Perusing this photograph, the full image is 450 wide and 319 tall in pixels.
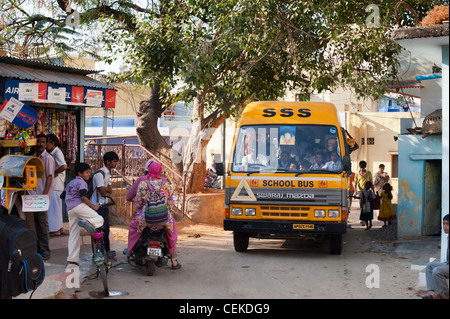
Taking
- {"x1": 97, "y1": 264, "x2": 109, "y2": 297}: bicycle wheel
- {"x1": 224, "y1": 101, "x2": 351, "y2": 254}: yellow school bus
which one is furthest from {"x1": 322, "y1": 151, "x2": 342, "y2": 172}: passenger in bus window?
{"x1": 97, "y1": 264, "x2": 109, "y2": 297}: bicycle wheel

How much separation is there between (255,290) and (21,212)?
3.52m

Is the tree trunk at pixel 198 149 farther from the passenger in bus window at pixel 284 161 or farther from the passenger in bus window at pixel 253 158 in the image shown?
the passenger in bus window at pixel 284 161

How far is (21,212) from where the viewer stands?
7551 millimetres

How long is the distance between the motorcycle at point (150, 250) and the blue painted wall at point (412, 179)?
586 cm

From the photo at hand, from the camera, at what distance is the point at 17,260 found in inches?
185

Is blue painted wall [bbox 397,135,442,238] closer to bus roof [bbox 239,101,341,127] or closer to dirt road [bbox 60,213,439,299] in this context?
dirt road [bbox 60,213,439,299]

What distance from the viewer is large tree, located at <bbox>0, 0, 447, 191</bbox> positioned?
11648 mm

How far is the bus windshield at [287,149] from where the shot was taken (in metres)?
9.20

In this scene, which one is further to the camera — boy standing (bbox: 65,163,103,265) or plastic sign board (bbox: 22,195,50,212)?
plastic sign board (bbox: 22,195,50,212)

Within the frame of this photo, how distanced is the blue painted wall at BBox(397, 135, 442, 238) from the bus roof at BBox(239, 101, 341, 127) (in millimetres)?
2291

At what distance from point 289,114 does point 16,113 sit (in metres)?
4.74

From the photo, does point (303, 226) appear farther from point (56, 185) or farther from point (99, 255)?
point (56, 185)

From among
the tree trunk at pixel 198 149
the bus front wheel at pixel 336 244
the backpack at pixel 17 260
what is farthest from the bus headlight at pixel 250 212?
the tree trunk at pixel 198 149

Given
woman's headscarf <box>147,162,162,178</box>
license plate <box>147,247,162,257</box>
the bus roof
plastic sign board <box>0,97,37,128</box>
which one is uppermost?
the bus roof
